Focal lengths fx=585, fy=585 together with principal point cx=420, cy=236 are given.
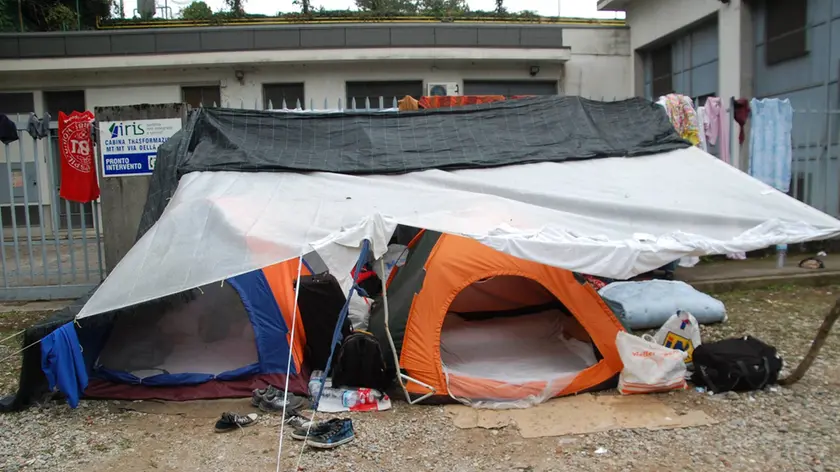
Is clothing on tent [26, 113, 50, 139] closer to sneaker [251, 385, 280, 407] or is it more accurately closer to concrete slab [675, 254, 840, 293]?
sneaker [251, 385, 280, 407]

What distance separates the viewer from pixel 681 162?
4.64 meters

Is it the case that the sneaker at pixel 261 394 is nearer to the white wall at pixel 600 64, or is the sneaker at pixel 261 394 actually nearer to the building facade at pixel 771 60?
the building facade at pixel 771 60

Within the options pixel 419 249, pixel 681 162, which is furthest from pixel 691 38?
pixel 419 249

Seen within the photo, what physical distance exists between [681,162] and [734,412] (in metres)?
1.94

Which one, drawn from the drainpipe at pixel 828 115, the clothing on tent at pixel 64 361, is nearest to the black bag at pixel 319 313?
the clothing on tent at pixel 64 361

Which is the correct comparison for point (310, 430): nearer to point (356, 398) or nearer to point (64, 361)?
point (356, 398)

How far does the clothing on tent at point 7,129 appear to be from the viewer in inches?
243

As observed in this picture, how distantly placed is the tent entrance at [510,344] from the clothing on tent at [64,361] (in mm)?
2427

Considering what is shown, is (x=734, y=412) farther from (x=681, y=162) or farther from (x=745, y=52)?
(x=745, y=52)

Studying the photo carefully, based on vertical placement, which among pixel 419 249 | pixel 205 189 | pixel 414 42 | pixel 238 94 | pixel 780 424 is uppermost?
pixel 414 42

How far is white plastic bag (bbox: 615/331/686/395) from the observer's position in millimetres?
3975

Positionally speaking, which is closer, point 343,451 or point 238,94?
point 343,451

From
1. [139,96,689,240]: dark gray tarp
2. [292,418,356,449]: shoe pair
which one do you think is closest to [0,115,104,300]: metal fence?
[139,96,689,240]: dark gray tarp

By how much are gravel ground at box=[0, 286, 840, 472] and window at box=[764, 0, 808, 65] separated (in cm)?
594
